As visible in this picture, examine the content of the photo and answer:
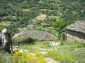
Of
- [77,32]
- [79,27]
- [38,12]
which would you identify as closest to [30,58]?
[77,32]

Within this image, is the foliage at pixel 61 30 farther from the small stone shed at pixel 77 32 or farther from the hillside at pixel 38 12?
the hillside at pixel 38 12

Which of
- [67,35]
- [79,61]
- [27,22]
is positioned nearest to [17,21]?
[27,22]

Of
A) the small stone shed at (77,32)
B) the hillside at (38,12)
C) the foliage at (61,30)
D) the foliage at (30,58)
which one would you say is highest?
the foliage at (30,58)

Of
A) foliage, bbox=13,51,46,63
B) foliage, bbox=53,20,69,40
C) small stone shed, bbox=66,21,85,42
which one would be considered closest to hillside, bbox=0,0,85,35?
foliage, bbox=53,20,69,40

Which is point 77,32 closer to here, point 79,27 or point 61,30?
point 79,27

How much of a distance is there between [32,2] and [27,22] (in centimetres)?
3950

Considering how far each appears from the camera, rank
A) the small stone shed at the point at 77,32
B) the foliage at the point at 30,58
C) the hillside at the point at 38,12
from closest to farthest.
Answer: the foliage at the point at 30,58
the small stone shed at the point at 77,32
the hillside at the point at 38,12

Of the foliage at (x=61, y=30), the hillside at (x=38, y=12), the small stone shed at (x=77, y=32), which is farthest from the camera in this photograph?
the hillside at (x=38, y=12)

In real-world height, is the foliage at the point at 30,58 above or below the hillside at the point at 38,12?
above

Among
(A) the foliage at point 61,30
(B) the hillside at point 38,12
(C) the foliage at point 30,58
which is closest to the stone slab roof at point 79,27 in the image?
(A) the foliage at point 61,30

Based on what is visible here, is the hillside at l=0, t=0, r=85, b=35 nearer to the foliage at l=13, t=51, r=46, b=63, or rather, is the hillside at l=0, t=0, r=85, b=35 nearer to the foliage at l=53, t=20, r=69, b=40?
the foliage at l=53, t=20, r=69, b=40

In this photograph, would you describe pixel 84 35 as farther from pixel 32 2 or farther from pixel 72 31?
pixel 32 2

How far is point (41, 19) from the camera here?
110 m

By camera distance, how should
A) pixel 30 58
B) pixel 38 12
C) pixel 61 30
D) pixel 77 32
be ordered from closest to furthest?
pixel 30 58, pixel 77 32, pixel 61 30, pixel 38 12
